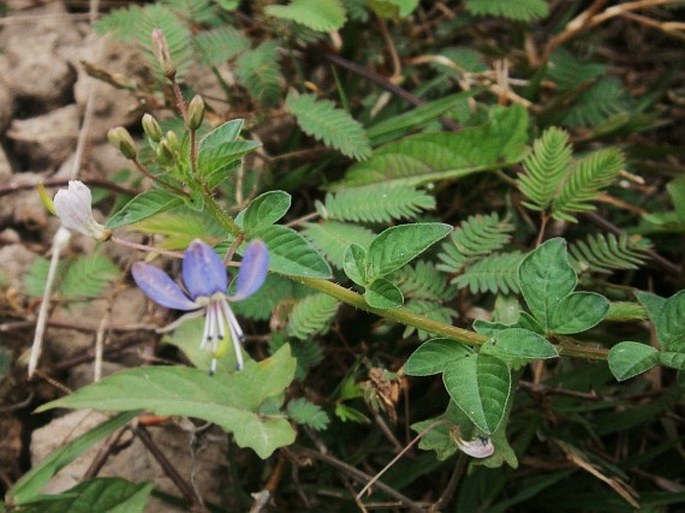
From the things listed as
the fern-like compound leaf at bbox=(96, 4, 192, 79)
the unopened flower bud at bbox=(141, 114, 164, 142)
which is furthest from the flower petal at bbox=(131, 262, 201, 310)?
the fern-like compound leaf at bbox=(96, 4, 192, 79)

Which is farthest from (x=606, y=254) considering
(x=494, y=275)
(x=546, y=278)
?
(x=546, y=278)

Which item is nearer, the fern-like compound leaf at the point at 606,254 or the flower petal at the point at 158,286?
the flower petal at the point at 158,286

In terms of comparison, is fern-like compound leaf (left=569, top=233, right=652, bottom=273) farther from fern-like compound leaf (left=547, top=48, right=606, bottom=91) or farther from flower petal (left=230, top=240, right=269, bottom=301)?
flower petal (left=230, top=240, right=269, bottom=301)

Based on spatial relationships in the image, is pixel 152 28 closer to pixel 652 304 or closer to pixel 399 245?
pixel 399 245

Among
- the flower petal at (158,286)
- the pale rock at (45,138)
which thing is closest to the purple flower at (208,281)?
the flower petal at (158,286)

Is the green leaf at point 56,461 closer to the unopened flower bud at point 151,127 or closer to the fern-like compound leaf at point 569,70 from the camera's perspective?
the unopened flower bud at point 151,127

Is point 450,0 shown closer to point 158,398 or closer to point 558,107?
point 558,107

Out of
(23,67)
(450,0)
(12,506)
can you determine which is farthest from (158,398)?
(450,0)
